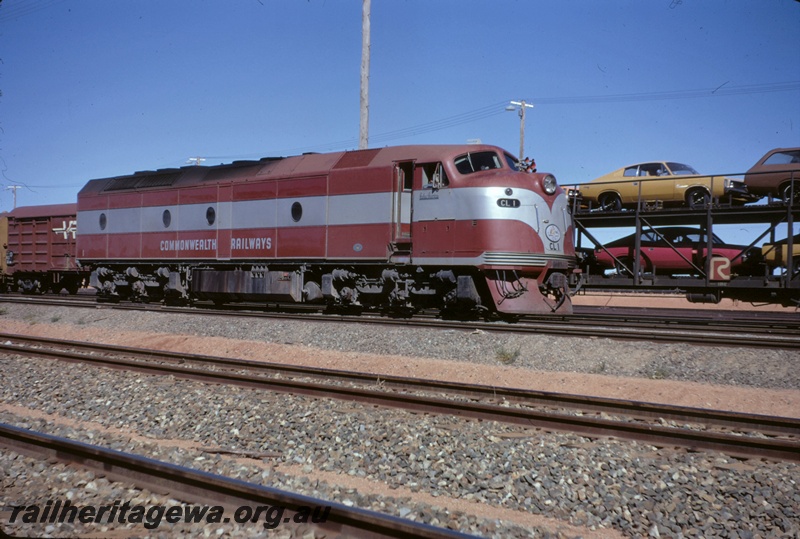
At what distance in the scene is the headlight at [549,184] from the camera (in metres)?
13.3

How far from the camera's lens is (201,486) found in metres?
4.30

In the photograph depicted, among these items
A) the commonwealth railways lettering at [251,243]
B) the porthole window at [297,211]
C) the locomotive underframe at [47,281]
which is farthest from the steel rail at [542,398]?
the locomotive underframe at [47,281]

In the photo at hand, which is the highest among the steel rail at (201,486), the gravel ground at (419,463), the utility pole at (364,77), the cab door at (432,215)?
the utility pole at (364,77)

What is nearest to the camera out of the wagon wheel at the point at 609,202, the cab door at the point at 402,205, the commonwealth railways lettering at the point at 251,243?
the cab door at the point at 402,205

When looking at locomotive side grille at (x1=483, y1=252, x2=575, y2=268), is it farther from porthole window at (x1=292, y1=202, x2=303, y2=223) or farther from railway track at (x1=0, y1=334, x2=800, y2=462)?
porthole window at (x1=292, y1=202, x2=303, y2=223)

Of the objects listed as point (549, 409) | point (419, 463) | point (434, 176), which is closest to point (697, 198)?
point (434, 176)

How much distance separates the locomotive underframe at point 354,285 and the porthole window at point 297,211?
1.11 m

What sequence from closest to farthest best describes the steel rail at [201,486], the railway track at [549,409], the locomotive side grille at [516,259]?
the steel rail at [201,486]
the railway track at [549,409]
the locomotive side grille at [516,259]

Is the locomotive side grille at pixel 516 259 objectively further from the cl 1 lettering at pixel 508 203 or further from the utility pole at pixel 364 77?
the utility pole at pixel 364 77

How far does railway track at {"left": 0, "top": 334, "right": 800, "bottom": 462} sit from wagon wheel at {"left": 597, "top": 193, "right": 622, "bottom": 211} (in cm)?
1187

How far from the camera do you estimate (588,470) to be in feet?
17.3

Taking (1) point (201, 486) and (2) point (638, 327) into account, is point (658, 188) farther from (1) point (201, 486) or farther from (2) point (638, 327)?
(1) point (201, 486)

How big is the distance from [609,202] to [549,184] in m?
5.88

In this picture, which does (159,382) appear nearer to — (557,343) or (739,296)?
(557,343)
